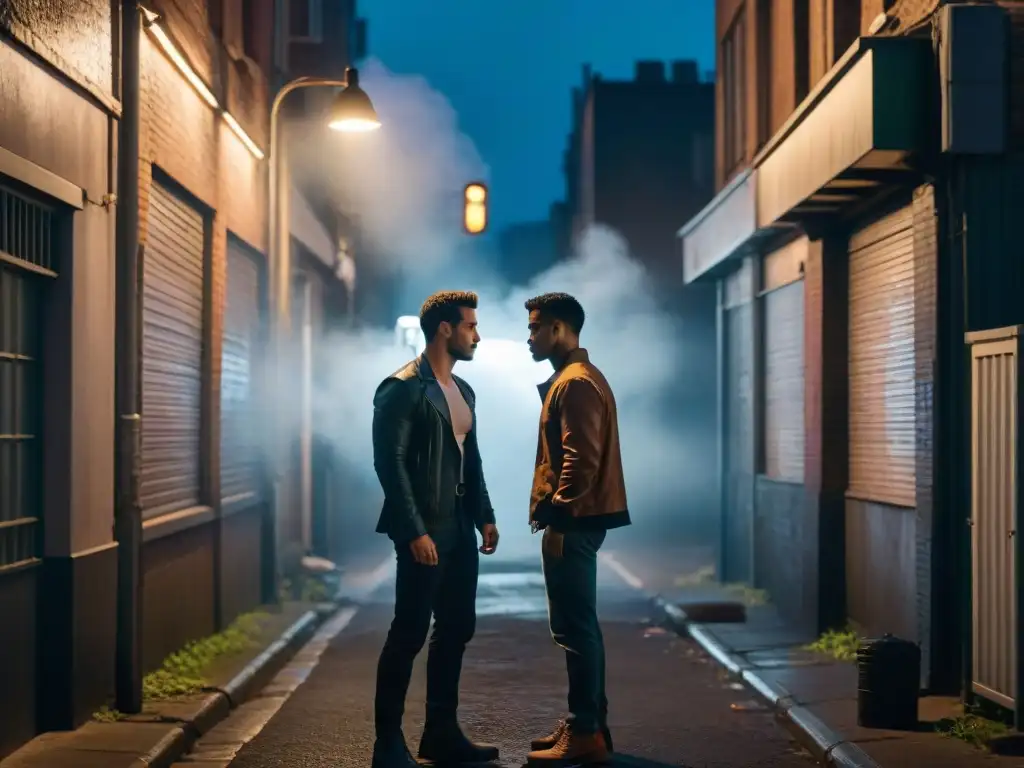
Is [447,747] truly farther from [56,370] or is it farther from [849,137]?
[849,137]

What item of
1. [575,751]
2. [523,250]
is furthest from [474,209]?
[523,250]

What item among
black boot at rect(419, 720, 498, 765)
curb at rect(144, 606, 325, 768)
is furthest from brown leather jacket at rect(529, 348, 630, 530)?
curb at rect(144, 606, 325, 768)

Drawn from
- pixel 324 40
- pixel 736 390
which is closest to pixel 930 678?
pixel 736 390

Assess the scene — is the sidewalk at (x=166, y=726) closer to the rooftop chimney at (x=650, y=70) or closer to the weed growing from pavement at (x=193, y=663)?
the weed growing from pavement at (x=193, y=663)

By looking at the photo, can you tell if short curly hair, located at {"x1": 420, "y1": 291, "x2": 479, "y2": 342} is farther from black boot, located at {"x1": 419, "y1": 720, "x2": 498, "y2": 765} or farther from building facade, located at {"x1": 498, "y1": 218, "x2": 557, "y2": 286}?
building facade, located at {"x1": 498, "y1": 218, "x2": 557, "y2": 286}

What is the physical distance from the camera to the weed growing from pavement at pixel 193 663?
941 centimetres

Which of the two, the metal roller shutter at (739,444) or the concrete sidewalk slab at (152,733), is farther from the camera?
the metal roller shutter at (739,444)

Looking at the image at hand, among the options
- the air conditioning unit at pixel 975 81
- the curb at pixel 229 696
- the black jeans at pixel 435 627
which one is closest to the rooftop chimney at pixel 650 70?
the curb at pixel 229 696

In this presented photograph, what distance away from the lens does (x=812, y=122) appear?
11547 millimetres

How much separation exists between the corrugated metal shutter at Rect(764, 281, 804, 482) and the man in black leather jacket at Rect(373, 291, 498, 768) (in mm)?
7405

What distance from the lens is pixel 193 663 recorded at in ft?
34.5

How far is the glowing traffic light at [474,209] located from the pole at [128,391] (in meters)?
9.70

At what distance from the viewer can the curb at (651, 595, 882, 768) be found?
7527 millimetres

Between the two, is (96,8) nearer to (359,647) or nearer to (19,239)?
(19,239)
